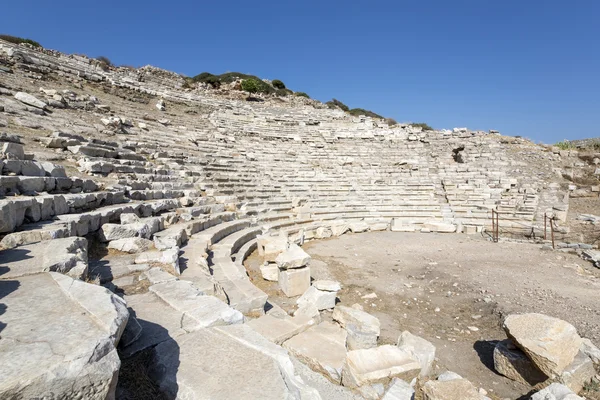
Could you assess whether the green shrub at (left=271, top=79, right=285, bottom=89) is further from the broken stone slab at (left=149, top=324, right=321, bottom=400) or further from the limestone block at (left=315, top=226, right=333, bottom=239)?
the broken stone slab at (left=149, top=324, right=321, bottom=400)

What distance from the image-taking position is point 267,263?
6.09 m

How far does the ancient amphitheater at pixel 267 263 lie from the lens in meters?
2.00

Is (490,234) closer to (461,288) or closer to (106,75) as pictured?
(461,288)

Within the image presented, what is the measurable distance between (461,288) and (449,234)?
5770 millimetres

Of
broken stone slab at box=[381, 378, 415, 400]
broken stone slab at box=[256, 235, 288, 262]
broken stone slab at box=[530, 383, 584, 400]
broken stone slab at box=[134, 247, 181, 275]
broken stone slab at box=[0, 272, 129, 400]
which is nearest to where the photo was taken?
broken stone slab at box=[0, 272, 129, 400]

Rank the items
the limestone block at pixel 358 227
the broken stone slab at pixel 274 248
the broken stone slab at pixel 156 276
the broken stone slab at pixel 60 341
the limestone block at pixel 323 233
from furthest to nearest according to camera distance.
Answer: the limestone block at pixel 358 227, the limestone block at pixel 323 233, the broken stone slab at pixel 274 248, the broken stone slab at pixel 156 276, the broken stone slab at pixel 60 341

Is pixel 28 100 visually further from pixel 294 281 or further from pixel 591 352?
pixel 591 352

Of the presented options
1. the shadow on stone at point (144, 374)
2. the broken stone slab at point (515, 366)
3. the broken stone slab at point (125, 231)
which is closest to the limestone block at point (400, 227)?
the broken stone slab at point (515, 366)

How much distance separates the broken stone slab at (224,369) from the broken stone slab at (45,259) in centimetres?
132

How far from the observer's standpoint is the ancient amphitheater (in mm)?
1996

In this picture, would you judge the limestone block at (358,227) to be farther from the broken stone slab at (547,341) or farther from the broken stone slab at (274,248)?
the broken stone slab at (547,341)

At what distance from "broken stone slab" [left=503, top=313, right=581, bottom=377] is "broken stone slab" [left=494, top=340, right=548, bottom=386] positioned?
0.14 metres

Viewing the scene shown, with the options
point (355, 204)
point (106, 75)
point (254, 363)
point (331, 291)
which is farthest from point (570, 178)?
point (106, 75)

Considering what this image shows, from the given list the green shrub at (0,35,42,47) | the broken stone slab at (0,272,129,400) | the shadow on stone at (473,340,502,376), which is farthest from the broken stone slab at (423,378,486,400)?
the green shrub at (0,35,42,47)
